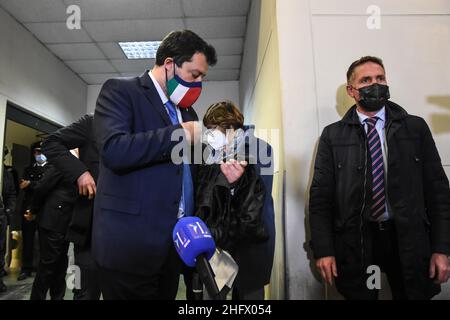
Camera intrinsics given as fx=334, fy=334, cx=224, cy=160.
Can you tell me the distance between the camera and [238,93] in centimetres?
645

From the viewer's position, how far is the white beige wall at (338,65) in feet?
6.72

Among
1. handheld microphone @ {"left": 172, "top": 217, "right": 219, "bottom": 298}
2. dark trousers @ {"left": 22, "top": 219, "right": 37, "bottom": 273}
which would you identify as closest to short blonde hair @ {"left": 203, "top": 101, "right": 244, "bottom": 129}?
handheld microphone @ {"left": 172, "top": 217, "right": 219, "bottom": 298}

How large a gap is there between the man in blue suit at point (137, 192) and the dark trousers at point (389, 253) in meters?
0.85

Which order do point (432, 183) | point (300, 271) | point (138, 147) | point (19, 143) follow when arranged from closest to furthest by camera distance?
1. point (138, 147)
2. point (432, 183)
3. point (300, 271)
4. point (19, 143)

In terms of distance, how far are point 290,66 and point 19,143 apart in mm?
5907

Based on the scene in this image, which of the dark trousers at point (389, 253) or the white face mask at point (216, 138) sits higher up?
the white face mask at point (216, 138)

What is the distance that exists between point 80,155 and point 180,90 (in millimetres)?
1092

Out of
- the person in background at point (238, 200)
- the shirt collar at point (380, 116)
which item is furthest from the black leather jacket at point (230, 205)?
the shirt collar at point (380, 116)

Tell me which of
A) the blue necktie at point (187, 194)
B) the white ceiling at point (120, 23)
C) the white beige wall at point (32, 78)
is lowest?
the blue necktie at point (187, 194)

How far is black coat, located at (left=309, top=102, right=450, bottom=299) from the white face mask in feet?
1.57

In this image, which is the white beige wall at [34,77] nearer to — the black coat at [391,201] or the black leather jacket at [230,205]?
the black leather jacket at [230,205]
